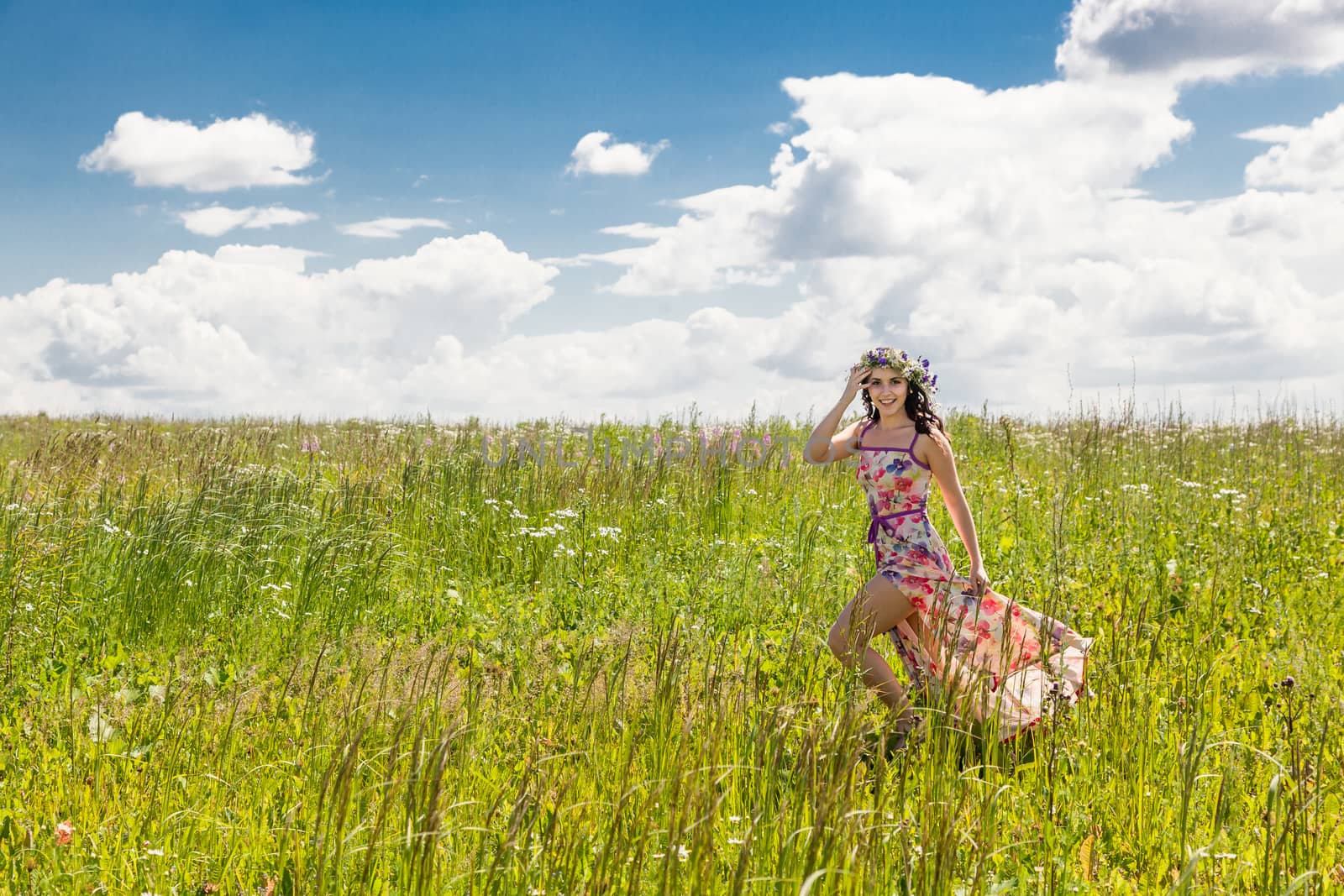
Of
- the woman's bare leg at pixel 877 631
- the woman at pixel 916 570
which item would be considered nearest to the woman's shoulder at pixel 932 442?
the woman at pixel 916 570

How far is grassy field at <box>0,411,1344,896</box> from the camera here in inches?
96.0

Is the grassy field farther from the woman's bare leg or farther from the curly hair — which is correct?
the curly hair

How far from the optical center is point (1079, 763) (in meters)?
3.56

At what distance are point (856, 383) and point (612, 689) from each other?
2119 mm

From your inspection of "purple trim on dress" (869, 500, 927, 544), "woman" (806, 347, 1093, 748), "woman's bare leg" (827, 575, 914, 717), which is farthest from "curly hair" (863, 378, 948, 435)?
"woman's bare leg" (827, 575, 914, 717)

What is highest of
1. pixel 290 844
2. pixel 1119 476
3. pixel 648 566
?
pixel 1119 476

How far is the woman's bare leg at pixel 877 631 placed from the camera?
375 centimetres

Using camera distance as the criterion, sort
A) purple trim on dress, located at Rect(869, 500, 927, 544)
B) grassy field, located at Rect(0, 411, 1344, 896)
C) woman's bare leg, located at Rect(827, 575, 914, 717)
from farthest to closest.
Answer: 1. purple trim on dress, located at Rect(869, 500, 927, 544)
2. woman's bare leg, located at Rect(827, 575, 914, 717)
3. grassy field, located at Rect(0, 411, 1344, 896)

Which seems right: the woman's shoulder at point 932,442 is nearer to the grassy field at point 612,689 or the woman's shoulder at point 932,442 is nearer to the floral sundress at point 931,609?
the floral sundress at point 931,609

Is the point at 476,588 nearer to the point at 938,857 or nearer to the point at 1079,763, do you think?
the point at 1079,763

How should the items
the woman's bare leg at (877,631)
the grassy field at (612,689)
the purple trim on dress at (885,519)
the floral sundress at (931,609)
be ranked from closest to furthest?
the grassy field at (612,689) < the woman's bare leg at (877,631) < the floral sundress at (931,609) < the purple trim on dress at (885,519)

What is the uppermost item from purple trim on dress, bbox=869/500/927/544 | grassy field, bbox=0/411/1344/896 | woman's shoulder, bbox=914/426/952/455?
woman's shoulder, bbox=914/426/952/455

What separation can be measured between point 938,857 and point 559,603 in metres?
4.36

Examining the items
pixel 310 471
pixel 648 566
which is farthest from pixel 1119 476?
pixel 310 471
